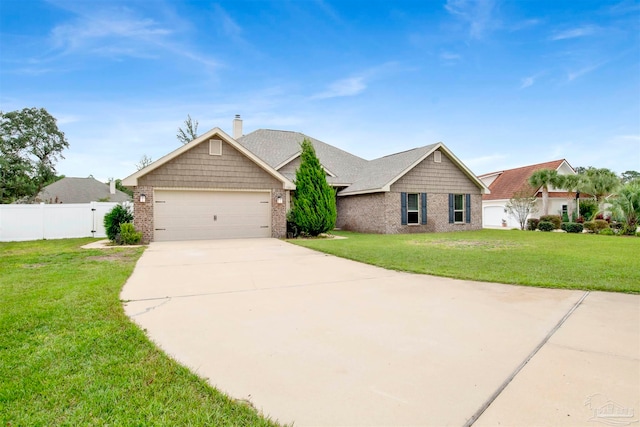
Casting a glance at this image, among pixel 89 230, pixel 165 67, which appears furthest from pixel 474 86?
pixel 89 230

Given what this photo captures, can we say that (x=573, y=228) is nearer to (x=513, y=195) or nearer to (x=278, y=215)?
(x=513, y=195)

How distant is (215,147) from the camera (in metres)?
13.7

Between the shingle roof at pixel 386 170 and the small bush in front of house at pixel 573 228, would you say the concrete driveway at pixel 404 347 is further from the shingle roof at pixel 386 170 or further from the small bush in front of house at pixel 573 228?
the small bush in front of house at pixel 573 228

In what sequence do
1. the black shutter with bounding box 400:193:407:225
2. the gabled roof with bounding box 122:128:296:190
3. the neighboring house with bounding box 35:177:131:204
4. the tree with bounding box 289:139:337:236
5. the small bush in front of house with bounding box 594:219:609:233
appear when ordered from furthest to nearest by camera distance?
the neighboring house with bounding box 35:177:131:204 < the small bush in front of house with bounding box 594:219:609:233 < the black shutter with bounding box 400:193:407:225 < the tree with bounding box 289:139:337:236 < the gabled roof with bounding box 122:128:296:190

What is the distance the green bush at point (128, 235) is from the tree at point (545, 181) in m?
23.0

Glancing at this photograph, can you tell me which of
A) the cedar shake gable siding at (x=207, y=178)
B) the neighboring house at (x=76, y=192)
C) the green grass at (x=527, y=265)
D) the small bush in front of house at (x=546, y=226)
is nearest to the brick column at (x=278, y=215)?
the cedar shake gable siding at (x=207, y=178)

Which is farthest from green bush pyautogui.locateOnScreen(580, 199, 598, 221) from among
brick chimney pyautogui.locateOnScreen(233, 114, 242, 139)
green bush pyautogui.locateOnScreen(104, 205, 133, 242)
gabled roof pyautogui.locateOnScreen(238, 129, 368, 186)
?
green bush pyautogui.locateOnScreen(104, 205, 133, 242)

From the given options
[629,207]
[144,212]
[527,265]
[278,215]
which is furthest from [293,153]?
[629,207]

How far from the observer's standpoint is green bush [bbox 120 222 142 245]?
1208 centimetres

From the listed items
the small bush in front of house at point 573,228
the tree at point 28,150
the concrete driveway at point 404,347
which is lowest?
the concrete driveway at point 404,347

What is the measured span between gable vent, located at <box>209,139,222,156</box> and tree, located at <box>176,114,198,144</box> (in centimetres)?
1798

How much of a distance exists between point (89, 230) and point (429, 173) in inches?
666

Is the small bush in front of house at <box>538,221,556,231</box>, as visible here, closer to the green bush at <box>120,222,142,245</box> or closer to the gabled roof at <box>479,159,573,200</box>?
the gabled roof at <box>479,159,573,200</box>

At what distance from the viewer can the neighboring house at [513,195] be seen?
77.5 ft
